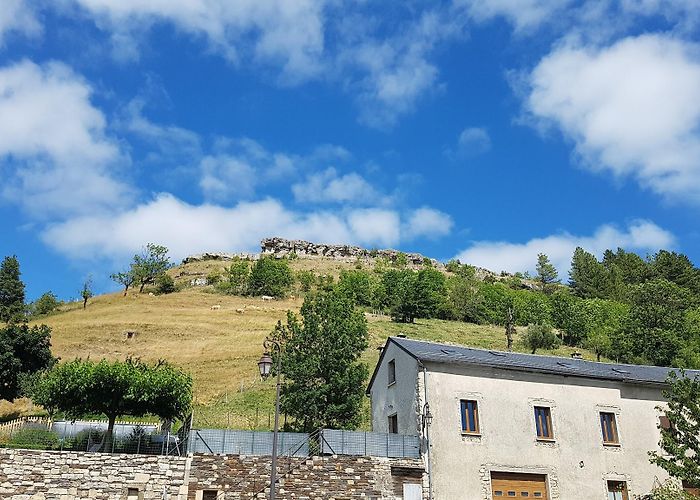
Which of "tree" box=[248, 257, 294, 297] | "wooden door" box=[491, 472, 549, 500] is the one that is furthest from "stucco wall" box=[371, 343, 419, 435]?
"tree" box=[248, 257, 294, 297]

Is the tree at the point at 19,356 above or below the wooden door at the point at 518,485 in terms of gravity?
above

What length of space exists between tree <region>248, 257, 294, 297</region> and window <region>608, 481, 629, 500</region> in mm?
85601

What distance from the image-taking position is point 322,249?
175 m

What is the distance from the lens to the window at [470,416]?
1040 inches

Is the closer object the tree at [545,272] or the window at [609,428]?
the window at [609,428]

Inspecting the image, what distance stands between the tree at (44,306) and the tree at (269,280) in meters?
32.3

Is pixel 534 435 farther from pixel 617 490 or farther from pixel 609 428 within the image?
pixel 617 490

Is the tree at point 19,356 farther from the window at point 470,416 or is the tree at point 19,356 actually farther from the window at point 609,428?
the window at point 609,428

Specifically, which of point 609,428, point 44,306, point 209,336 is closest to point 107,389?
point 609,428

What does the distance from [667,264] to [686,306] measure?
89.4ft

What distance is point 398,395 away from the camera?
29.0m

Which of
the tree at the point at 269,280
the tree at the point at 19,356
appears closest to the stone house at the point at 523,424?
the tree at the point at 19,356

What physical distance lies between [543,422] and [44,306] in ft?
296

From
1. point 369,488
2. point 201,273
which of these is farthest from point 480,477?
point 201,273
